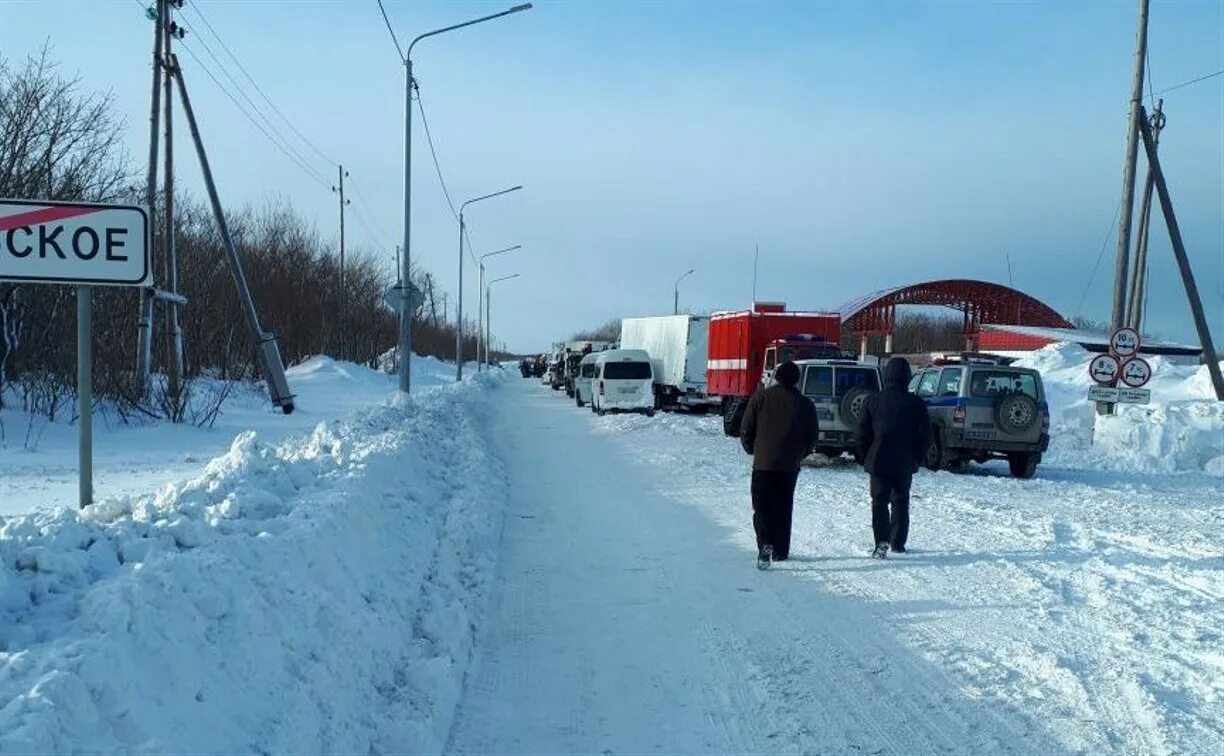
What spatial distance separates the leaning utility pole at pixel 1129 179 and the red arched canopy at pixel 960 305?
105 ft

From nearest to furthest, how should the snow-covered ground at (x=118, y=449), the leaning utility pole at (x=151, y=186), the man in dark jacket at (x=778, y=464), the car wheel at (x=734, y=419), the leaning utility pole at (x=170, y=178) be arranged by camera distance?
1. the man in dark jacket at (x=778, y=464)
2. the snow-covered ground at (x=118, y=449)
3. the leaning utility pole at (x=151, y=186)
4. the leaning utility pole at (x=170, y=178)
5. the car wheel at (x=734, y=419)

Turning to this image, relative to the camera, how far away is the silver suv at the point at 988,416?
58.3 ft

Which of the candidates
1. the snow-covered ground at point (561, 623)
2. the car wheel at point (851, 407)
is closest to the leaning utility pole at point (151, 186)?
the snow-covered ground at point (561, 623)

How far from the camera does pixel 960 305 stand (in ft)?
195

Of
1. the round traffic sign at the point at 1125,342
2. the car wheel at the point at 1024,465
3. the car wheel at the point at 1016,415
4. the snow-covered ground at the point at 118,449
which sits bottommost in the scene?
the car wheel at the point at 1024,465

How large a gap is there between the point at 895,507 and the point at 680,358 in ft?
84.8

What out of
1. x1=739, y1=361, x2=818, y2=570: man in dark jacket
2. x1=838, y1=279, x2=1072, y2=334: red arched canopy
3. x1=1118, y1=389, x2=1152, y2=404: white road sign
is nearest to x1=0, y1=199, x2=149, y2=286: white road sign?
x1=739, y1=361, x2=818, y2=570: man in dark jacket

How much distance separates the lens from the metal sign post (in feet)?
20.7

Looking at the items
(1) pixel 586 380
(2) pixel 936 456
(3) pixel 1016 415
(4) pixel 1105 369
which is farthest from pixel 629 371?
(3) pixel 1016 415

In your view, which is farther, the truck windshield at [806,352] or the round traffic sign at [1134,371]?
the truck windshield at [806,352]

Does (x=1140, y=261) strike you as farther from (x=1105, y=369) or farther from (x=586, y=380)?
(x=586, y=380)

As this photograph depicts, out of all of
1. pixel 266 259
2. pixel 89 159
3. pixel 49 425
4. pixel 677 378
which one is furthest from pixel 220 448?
pixel 266 259

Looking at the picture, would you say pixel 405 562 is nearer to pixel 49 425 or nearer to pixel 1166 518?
pixel 1166 518

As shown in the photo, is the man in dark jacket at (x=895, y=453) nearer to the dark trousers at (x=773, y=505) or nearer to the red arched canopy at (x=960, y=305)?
the dark trousers at (x=773, y=505)
